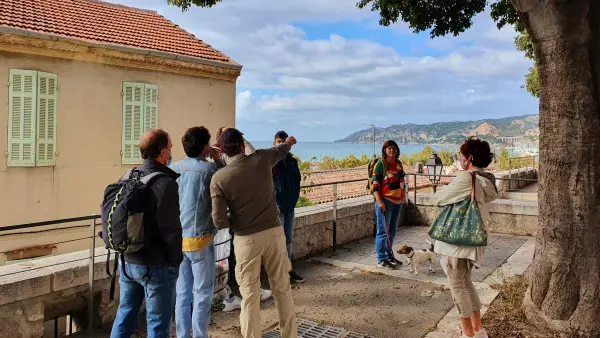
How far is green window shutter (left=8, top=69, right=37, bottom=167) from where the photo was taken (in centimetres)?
961

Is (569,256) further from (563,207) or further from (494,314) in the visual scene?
(494,314)

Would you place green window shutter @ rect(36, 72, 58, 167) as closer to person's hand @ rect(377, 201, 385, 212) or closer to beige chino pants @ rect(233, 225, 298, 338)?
person's hand @ rect(377, 201, 385, 212)

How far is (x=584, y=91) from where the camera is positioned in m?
4.02

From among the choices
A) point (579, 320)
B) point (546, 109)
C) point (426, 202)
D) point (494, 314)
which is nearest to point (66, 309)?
point (494, 314)

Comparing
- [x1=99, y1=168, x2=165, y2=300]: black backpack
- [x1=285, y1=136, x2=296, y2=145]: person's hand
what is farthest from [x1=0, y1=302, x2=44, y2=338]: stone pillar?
[x1=285, y1=136, x2=296, y2=145]: person's hand

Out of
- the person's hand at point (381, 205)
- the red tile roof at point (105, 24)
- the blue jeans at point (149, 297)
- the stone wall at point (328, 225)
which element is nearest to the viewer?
the blue jeans at point (149, 297)

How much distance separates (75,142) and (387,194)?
7.96 metres

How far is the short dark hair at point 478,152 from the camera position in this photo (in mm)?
3861

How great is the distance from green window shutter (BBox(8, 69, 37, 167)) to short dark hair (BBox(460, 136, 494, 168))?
9.60 meters

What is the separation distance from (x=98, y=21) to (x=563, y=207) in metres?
12.2

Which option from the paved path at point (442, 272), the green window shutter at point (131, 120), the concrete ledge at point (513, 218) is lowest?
the paved path at point (442, 272)

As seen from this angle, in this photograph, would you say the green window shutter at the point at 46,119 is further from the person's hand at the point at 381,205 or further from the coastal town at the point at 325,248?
the person's hand at the point at 381,205

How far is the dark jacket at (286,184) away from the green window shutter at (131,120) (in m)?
7.22

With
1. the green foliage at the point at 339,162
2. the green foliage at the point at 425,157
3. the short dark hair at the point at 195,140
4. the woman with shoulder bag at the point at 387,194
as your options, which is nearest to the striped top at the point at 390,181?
the woman with shoulder bag at the point at 387,194
